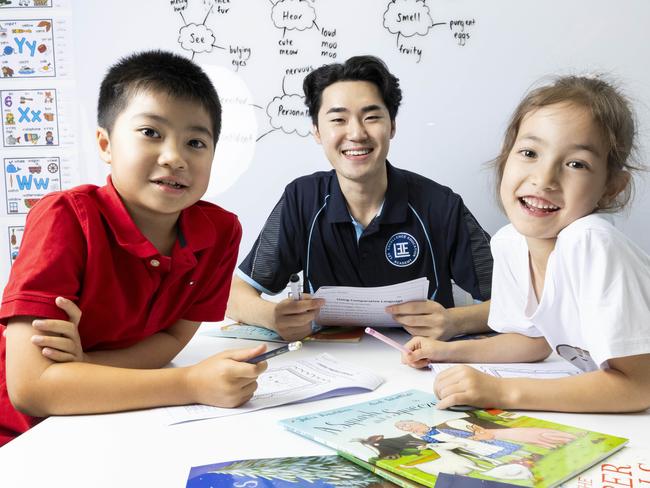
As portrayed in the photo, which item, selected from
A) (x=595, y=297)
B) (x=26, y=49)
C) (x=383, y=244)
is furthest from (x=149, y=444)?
(x=26, y=49)

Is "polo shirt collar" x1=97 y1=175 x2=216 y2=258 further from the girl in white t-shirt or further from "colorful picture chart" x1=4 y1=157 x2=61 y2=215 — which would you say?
"colorful picture chart" x1=4 y1=157 x2=61 y2=215

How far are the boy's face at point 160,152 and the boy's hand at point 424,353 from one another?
444mm

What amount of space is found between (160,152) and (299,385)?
1.39 ft

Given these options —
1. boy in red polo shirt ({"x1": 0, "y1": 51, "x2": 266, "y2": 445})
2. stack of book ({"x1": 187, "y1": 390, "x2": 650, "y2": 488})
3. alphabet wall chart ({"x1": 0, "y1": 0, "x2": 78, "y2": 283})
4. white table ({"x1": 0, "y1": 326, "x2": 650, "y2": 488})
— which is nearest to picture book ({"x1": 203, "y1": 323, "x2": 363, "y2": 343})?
boy in red polo shirt ({"x1": 0, "y1": 51, "x2": 266, "y2": 445})

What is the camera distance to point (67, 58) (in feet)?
6.75

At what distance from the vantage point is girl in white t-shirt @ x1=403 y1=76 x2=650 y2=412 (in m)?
0.75

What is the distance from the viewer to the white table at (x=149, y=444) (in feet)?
1.94

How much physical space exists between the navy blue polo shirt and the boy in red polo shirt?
33 centimetres

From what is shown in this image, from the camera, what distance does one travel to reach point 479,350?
1000 millimetres

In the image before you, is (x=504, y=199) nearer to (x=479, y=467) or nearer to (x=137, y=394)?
(x=479, y=467)

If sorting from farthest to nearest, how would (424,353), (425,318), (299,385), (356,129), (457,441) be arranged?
(356,129) < (425,318) < (424,353) < (299,385) < (457,441)

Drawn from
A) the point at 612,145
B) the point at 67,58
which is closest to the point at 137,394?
the point at 612,145

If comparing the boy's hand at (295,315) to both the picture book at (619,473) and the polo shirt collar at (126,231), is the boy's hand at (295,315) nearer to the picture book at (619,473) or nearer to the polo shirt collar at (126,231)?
the polo shirt collar at (126,231)

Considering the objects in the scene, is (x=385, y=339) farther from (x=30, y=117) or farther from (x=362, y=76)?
(x=30, y=117)
